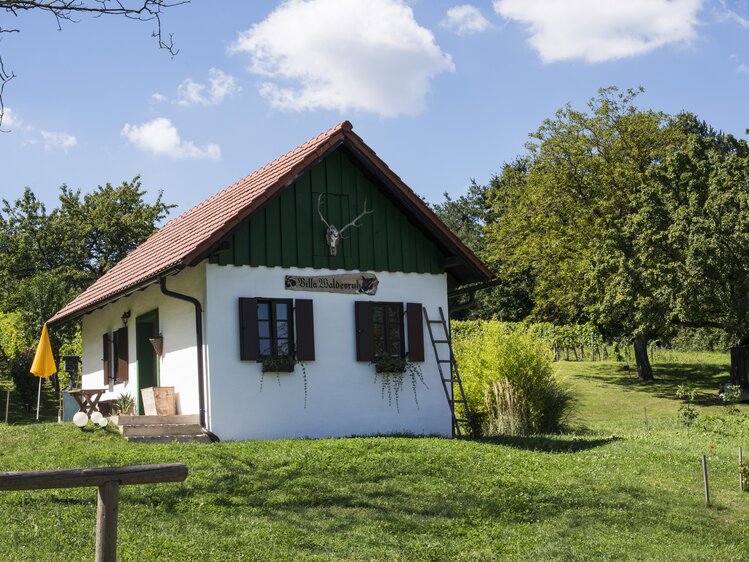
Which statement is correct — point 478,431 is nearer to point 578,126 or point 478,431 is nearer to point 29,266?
point 578,126

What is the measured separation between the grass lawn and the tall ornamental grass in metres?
2.27

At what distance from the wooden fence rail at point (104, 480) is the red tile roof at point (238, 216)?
7811 mm

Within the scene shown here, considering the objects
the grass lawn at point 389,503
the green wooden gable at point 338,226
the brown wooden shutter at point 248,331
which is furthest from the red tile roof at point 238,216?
the grass lawn at point 389,503

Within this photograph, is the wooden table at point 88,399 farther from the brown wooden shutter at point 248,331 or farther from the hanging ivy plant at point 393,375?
the hanging ivy plant at point 393,375

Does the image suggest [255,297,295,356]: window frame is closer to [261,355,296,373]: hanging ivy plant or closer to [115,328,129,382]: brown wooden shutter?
[261,355,296,373]: hanging ivy plant

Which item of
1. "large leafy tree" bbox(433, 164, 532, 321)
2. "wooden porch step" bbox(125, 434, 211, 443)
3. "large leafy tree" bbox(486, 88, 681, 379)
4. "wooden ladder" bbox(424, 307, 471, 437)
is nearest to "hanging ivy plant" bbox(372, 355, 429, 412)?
"wooden ladder" bbox(424, 307, 471, 437)

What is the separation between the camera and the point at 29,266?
38.8m

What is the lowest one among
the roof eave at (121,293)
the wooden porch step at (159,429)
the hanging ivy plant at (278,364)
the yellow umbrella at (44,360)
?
the wooden porch step at (159,429)

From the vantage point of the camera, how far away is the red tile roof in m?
14.5

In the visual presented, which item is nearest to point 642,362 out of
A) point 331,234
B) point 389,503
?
point 331,234

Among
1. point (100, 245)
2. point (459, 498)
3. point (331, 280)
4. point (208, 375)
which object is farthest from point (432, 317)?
point (100, 245)

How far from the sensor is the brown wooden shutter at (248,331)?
49.1ft

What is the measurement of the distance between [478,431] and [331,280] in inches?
186

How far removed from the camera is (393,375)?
54.5 feet
